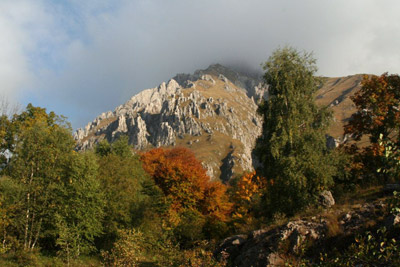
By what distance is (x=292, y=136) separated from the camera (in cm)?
2427

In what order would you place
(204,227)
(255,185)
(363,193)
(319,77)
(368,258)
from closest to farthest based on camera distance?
(368,258) → (363,193) → (319,77) → (204,227) → (255,185)

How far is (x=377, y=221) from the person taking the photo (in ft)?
42.5

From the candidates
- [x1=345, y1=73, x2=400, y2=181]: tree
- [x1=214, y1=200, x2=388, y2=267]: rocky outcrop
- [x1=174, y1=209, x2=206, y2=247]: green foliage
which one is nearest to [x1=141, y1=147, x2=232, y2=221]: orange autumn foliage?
[x1=174, y1=209, x2=206, y2=247]: green foliage

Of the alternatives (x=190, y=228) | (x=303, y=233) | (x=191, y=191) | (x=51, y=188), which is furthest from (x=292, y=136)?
(x=191, y=191)

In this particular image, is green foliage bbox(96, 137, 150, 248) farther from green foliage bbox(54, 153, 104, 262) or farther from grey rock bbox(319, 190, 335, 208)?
grey rock bbox(319, 190, 335, 208)

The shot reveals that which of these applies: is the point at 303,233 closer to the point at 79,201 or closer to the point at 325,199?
the point at 325,199

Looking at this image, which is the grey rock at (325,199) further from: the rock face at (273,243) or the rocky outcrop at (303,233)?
the rock face at (273,243)

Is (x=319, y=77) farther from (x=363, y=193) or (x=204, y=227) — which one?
(x=204, y=227)

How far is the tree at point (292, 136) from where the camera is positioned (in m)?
22.3

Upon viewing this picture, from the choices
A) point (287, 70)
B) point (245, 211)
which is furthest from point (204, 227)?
point (287, 70)

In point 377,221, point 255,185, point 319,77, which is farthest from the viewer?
point 255,185

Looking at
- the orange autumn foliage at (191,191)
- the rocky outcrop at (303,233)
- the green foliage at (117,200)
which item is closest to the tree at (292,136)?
the rocky outcrop at (303,233)

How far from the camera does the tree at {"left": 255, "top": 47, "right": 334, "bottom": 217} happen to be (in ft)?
73.0

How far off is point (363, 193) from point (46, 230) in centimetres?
2859
